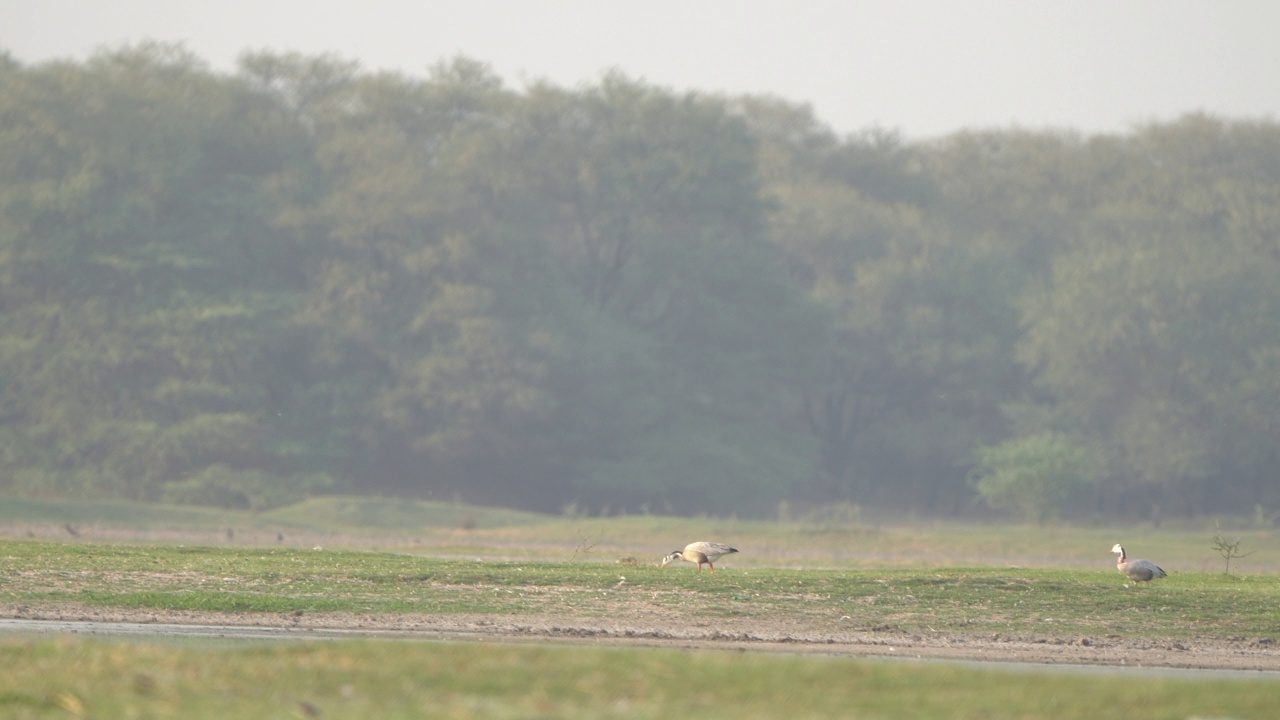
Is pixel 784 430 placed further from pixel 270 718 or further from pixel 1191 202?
pixel 270 718

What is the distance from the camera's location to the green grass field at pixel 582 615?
424 inches

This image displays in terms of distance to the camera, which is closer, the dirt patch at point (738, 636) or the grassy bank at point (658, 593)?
the dirt patch at point (738, 636)

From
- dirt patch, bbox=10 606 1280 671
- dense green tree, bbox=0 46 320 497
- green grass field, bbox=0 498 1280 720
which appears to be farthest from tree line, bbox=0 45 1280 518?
dirt patch, bbox=10 606 1280 671

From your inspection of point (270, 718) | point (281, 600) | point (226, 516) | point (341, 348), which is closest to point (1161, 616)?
point (281, 600)

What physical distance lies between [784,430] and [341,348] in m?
21.8

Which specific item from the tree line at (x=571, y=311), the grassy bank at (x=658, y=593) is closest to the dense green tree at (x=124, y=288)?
the tree line at (x=571, y=311)

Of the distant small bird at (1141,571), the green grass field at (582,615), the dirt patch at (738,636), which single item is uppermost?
the distant small bird at (1141,571)

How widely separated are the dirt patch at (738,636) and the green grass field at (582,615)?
242mm

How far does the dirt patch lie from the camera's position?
18.1m

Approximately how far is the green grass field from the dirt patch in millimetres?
242

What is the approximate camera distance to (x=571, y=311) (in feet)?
220

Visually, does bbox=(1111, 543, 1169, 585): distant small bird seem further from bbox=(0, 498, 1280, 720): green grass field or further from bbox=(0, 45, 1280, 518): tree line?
bbox=(0, 45, 1280, 518): tree line

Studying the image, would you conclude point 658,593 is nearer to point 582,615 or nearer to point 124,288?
point 582,615

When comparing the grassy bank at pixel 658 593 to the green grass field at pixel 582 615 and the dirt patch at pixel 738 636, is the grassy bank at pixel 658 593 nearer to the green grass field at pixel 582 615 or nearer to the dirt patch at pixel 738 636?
the green grass field at pixel 582 615
